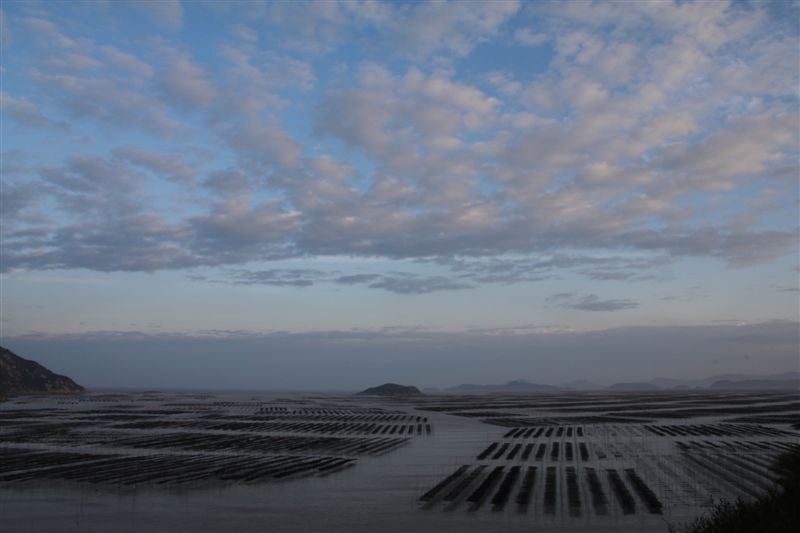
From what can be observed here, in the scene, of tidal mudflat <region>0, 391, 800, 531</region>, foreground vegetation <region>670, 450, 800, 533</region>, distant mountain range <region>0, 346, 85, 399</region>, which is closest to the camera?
foreground vegetation <region>670, 450, 800, 533</region>

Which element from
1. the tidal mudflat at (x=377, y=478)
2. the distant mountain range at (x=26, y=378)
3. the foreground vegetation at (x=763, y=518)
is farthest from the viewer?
the distant mountain range at (x=26, y=378)

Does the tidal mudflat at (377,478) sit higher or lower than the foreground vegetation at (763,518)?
lower

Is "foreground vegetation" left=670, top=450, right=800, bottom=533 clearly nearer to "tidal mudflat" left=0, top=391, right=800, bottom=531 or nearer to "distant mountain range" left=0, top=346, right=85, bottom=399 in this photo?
"tidal mudflat" left=0, top=391, right=800, bottom=531

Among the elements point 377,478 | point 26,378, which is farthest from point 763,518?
point 26,378

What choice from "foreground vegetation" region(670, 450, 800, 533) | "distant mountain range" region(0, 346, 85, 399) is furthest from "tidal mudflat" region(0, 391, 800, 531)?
"distant mountain range" region(0, 346, 85, 399)

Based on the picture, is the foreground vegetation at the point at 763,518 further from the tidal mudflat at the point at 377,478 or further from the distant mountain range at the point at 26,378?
the distant mountain range at the point at 26,378

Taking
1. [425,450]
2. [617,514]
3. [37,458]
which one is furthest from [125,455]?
[617,514]

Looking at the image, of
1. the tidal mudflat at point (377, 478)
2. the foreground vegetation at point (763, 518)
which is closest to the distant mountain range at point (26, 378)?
the tidal mudflat at point (377, 478)
